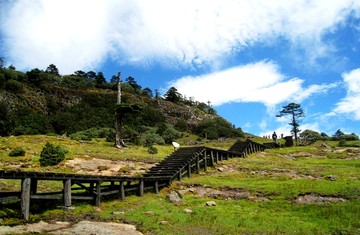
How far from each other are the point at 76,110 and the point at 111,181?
84.9m

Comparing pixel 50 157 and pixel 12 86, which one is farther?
pixel 12 86

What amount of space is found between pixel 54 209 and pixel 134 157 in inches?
893

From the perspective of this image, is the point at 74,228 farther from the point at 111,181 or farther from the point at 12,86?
the point at 12,86

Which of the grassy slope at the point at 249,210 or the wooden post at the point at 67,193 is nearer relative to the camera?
the grassy slope at the point at 249,210

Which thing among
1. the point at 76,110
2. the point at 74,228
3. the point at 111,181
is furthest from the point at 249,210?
the point at 76,110

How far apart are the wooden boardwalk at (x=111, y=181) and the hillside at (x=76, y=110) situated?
101ft

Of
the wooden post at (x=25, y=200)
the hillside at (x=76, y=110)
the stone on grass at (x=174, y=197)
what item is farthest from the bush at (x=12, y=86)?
the wooden post at (x=25, y=200)

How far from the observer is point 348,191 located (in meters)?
23.0

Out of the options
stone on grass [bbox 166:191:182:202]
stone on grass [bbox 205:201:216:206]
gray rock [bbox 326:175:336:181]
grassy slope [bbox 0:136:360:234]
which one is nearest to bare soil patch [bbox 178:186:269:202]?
grassy slope [bbox 0:136:360:234]

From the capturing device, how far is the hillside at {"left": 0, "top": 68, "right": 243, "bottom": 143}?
84.1 meters

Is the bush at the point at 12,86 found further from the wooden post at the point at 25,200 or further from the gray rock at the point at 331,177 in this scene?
the gray rock at the point at 331,177

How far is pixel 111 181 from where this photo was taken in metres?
22.3

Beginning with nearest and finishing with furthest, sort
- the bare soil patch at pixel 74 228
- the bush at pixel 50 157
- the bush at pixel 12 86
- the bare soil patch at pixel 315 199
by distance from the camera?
the bare soil patch at pixel 74 228 → the bare soil patch at pixel 315 199 → the bush at pixel 50 157 → the bush at pixel 12 86

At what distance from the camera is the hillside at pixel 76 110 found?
8412 cm
